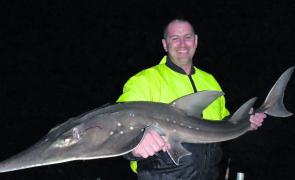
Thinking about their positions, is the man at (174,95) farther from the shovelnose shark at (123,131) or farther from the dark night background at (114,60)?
the dark night background at (114,60)

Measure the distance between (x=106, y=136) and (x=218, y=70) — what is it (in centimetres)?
3258

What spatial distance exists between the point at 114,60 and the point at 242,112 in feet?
143

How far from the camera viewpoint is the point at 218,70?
34.1 meters

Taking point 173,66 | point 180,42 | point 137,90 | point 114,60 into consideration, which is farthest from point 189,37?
point 114,60

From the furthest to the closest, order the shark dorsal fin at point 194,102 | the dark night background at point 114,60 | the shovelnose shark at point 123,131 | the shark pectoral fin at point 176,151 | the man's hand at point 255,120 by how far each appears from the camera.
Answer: the dark night background at point 114,60 < the man's hand at point 255,120 < the shark dorsal fin at point 194,102 < the shark pectoral fin at point 176,151 < the shovelnose shark at point 123,131

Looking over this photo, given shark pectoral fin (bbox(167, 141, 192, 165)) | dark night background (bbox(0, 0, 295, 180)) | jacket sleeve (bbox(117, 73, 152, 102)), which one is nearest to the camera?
shark pectoral fin (bbox(167, 141, 192, 165))

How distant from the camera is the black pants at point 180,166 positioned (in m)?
3.26

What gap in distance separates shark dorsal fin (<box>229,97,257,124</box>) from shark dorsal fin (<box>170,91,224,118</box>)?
58 centimetres

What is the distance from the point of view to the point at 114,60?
46.7 m

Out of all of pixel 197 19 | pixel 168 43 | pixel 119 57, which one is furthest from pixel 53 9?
pixel 168 43

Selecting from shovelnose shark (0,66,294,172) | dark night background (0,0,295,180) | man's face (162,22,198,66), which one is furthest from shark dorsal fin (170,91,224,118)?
dark night background (0,0,295,180)

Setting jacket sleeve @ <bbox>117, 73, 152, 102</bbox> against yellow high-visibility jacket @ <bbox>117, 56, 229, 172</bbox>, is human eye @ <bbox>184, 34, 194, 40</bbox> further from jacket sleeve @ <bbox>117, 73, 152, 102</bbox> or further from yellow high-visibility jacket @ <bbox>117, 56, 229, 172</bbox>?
jacket sleeve @ <bbox>117, 73, 152, 102</bbox>

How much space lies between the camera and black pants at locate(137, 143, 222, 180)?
326 centimetres

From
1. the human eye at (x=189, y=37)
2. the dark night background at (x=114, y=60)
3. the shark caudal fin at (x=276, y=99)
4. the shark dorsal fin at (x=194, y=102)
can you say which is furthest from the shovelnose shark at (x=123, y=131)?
the dark night background at (x=114, y=60)
